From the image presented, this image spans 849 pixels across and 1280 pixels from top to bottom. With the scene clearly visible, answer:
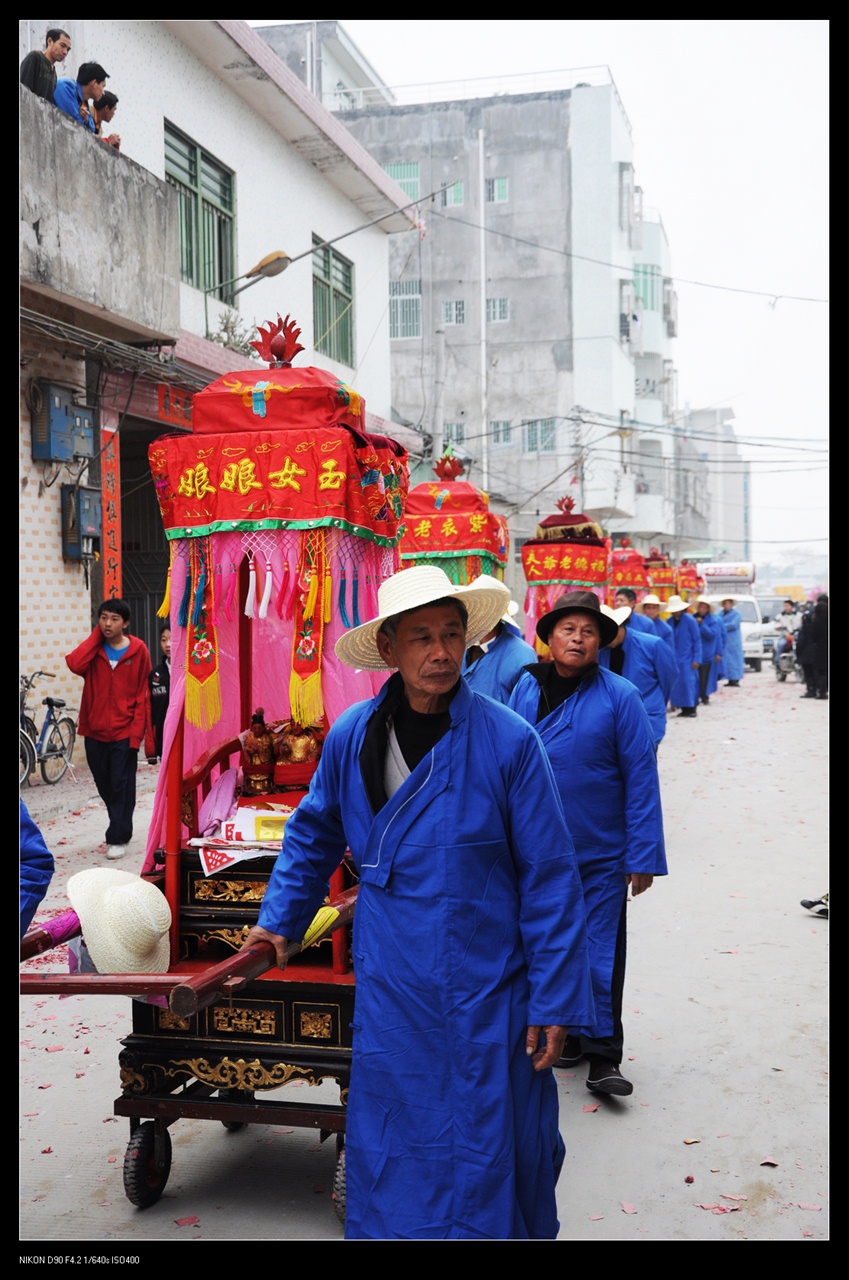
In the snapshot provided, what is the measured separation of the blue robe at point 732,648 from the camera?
29219 millimetres

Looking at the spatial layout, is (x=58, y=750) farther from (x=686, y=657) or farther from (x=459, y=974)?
(x=686, y=657)

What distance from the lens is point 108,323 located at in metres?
12.2

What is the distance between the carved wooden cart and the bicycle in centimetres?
650

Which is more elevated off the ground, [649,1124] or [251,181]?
[251,181]

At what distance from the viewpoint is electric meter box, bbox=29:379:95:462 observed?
11914mm

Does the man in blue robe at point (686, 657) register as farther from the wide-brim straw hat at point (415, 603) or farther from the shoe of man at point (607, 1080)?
the wide-brim straw hat at point (415, 603)

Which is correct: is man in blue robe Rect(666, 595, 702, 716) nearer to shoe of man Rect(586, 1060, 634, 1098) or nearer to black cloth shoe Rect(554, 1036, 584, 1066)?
black cloth shoe Rect(554, 1036, 584, 1066)

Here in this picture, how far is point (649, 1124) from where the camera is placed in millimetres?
4609

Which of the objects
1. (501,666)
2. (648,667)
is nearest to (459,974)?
(501,666)

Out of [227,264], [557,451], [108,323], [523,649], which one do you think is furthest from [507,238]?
[523,649]

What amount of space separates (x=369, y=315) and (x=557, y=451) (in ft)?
58.2

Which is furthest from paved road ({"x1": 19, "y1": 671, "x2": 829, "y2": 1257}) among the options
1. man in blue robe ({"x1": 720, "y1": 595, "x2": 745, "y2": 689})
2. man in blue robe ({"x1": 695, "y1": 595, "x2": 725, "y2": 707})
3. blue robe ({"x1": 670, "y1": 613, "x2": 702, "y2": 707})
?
man in blue robe ({"x1": 720, "y1": 595, "x2": 745, "y2": 689})

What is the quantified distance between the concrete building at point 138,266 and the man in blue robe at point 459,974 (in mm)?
8924

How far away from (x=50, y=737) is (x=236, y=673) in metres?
6.82
